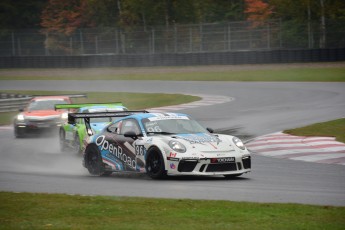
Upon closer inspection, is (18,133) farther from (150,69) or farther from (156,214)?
(150,69)

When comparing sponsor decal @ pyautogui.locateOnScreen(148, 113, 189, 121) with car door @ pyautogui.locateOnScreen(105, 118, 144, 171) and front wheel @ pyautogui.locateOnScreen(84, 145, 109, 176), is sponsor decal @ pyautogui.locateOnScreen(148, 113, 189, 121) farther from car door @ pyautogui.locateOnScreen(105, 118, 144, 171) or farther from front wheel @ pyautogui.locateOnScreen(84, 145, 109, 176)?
front wheel @ pyautogui.locateOnScreen(84, 145, 109, 176)

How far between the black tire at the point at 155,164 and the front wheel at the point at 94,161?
1.52 metres

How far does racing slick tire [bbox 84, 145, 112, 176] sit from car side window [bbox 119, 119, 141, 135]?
2.21 feet

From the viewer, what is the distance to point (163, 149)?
1309 centimetres

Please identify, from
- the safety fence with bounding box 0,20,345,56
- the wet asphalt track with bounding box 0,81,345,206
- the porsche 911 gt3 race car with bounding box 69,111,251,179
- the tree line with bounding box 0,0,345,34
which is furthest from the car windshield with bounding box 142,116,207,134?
the tree line with bounding box 0,0,345,34

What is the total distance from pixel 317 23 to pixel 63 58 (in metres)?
17.6

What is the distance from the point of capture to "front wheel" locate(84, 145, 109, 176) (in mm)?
14711

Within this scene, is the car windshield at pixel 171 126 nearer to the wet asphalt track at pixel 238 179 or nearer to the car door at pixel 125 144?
the car door at pixel 125 144

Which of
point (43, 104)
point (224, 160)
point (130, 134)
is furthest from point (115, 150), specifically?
point (43, 104)

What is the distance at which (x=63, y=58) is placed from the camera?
55.0 meters

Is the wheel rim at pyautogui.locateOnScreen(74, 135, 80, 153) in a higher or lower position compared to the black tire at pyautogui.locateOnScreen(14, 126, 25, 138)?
higher

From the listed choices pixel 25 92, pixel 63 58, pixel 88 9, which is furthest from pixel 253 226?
pixel 88 9

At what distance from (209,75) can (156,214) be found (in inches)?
1466

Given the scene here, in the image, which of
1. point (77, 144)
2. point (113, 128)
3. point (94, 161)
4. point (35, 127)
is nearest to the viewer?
point (113, 128)
